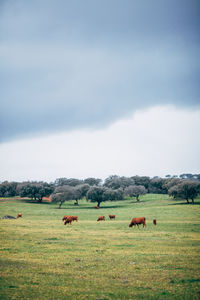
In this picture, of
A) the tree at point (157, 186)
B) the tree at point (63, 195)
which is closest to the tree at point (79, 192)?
the tree at point (63, 195)

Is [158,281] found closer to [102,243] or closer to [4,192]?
[102,243]

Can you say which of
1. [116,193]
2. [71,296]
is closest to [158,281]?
[71,296]

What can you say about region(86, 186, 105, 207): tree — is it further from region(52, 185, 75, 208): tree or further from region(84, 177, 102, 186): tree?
region(84, 177, 102, 186): tree

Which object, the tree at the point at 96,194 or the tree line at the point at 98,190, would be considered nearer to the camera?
the tree line at the point at 98,190

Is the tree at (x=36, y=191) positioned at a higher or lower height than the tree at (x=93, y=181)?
lower

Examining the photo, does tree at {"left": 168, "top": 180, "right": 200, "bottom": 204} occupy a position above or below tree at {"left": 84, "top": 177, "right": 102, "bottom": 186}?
below

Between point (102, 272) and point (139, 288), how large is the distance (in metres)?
2.78

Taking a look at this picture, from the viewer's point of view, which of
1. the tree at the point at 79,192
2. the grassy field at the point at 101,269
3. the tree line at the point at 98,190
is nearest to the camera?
the grassy field at the point at 101,269

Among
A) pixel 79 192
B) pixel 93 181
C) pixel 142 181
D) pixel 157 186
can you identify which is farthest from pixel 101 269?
pixel 142 181

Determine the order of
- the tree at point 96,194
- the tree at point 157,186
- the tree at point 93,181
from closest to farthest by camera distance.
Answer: the tree at point 96,194, the tree at point 157,186, the tree at point 93,181

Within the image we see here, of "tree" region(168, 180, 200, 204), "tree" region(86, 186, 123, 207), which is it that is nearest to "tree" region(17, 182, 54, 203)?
"tree" region(86, 186, 123, 207)

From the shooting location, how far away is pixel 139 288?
34.2ft

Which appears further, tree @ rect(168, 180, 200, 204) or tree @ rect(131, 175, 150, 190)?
tree @ rect(131, 175, 150, 190)

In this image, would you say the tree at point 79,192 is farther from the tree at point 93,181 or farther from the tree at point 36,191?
the tree at point 93,181
